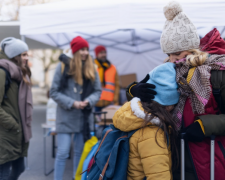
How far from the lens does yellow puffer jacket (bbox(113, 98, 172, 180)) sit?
1255 mm

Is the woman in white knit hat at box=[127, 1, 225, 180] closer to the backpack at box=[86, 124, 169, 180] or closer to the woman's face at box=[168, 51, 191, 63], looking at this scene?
the woman's face at box=[168, 51, 191, 63]

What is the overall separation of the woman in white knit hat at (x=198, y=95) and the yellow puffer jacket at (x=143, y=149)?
0.41 feet

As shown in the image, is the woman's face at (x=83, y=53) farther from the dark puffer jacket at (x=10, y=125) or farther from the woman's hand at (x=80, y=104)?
the dark puffer jacket at (x=10, y=125)

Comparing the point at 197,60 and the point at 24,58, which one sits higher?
the point at 197,60

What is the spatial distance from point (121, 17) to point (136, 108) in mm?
2251

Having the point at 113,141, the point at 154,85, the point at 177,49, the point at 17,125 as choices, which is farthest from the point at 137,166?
the point at 17,125

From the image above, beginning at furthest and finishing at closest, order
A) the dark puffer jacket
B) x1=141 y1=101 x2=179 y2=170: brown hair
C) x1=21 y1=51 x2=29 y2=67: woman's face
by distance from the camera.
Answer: x1=21 y1=51 x2=29 y2=67: woman's face, the dark puffer jacket, x1=141 y1=101 x2=179 y2=170: brown hair

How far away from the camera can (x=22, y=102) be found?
2.47m

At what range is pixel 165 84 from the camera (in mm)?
1302

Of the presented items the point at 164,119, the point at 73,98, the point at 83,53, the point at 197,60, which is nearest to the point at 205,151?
the point at 164,119

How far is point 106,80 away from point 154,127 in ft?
12.7

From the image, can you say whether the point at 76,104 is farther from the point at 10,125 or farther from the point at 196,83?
the point at 196,83

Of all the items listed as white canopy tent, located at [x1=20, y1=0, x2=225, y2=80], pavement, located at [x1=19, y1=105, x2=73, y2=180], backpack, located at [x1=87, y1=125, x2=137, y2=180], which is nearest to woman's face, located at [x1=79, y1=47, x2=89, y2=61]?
white canopy tent, located at [x1=20, y1=0, x2=225, y2=80]

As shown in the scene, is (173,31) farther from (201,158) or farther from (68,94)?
(68,94)
